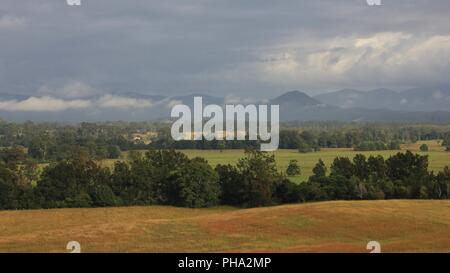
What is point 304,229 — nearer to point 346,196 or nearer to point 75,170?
point 346,196

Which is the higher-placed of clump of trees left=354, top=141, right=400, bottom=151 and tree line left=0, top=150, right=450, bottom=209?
clump of trees left=354, top=141, right=400, bottom=151

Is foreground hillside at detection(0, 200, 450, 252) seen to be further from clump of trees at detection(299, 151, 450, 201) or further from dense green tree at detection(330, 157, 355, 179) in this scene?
dense green tree at detection(330, 157, 355, 179)

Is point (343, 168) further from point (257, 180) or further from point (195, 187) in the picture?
point (195, 187)

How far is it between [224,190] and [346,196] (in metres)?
14.5

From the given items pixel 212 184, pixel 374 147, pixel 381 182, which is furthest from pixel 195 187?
pixel 374 147

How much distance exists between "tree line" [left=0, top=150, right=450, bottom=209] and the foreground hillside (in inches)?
439

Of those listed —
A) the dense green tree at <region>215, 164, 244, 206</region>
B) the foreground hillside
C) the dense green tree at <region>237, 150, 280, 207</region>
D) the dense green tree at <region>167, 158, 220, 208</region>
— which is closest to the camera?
the foreground hillside

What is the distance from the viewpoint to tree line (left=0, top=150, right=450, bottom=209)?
6238cm

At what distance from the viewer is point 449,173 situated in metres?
63.7

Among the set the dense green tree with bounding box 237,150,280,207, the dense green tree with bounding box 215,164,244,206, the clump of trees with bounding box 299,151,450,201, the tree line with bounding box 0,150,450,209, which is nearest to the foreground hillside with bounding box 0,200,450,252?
the clump of trees with bounding box 299,151,450,201

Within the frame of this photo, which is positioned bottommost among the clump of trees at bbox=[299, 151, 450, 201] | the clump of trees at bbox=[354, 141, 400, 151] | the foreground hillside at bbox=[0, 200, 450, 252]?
the foreground hillside at bbox=[0, 200, 450, 252]

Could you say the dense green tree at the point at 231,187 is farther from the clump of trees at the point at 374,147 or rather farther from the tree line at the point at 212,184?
the clump of trees at the point at 374,147

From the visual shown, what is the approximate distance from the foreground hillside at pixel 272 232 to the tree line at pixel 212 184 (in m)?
11.2
